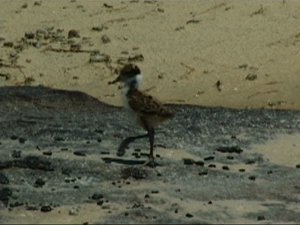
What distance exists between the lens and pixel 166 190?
882cm

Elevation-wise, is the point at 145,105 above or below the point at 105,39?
below

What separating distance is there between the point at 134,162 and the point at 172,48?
5986 millimetres

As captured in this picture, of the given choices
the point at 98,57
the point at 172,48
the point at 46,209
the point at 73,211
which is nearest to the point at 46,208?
the point at 46,209

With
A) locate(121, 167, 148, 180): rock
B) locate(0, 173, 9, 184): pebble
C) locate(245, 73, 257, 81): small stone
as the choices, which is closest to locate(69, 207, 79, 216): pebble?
locate(0, 173, 9, 184): pebble

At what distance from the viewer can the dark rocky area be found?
840 centimetres

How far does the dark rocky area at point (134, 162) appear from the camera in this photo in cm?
840

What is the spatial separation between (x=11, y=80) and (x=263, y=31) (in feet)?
13.3

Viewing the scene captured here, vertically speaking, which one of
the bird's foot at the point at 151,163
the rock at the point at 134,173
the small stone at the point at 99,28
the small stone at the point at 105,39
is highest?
the small stone at the point at 99,28

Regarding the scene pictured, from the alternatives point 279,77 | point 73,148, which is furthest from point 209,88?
point 73,148

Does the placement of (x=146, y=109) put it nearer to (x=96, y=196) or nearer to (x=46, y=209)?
(x=96, y=196)

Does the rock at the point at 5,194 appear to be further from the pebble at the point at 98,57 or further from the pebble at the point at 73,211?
the pebble at the point at 98,57

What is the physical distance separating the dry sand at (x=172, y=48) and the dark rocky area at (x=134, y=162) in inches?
38.8

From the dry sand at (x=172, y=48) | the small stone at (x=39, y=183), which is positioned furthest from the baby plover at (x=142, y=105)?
the dry sand at (x=172, y=48)

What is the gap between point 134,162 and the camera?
9766 mm
